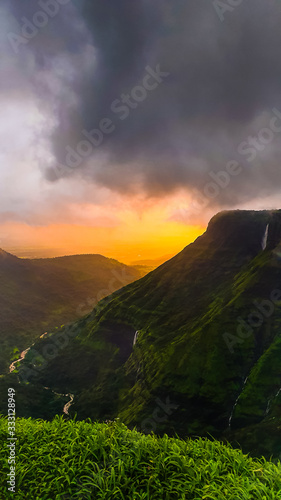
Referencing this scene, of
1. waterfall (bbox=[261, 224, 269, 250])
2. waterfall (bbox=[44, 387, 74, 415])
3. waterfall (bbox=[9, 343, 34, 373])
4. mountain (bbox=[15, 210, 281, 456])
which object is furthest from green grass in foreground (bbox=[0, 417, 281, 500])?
waterfall (bbox=[9, 343, 34, 373])

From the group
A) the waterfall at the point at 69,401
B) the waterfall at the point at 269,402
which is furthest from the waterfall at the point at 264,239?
the waterfall at the point at 69,401

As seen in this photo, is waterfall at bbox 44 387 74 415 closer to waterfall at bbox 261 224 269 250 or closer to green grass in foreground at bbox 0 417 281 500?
green grass in foreground at bbox 0 417 281 500

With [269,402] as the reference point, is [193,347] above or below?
above

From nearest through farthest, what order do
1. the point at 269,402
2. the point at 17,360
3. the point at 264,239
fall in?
the point at 269,402 < the point at 264,239 < the point at 17,360

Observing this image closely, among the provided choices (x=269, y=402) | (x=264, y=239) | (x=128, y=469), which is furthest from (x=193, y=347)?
(x=128, y=469)

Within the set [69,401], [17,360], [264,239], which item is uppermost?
[264,239]

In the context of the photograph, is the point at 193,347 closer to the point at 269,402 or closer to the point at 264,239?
the point at 269,402

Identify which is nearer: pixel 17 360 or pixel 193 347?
pixel 193 347

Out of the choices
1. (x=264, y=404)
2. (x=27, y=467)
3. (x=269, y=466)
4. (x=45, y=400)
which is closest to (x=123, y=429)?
(x=27, y=467)
